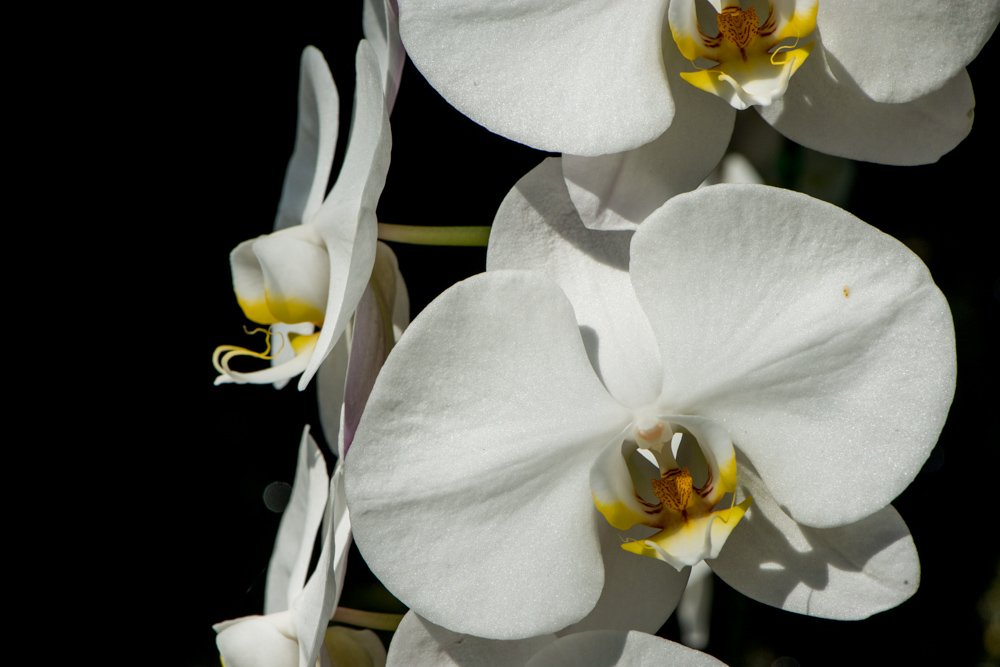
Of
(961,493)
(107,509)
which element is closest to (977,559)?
(961,493)

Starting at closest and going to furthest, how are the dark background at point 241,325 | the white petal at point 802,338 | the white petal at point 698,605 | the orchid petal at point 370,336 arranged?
the white petal at point 802,338 < the orchid petal at point 370,336 < the white petal at point 698,605 < the dark background at point 241,325

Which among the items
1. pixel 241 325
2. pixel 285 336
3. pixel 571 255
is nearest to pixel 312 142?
pixel 285 336

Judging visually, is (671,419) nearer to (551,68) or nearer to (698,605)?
(551,68)

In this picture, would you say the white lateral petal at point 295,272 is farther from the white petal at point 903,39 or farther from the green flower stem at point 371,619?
the white petal at point 903,39

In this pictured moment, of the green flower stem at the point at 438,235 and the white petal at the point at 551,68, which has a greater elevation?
the white petal at the point at 551,68

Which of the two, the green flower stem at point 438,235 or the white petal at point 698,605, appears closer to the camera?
the green flower stem at point 438,235

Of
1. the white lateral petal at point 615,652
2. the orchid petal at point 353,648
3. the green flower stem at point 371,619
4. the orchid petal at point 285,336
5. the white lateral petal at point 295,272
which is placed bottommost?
the orchid petal at point 353,648

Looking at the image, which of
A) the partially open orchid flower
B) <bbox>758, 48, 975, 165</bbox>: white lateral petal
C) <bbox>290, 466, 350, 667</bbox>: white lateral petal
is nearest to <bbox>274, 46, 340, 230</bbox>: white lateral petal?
the partially open orchid flower

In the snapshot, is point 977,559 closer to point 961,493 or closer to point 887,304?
point 961,493

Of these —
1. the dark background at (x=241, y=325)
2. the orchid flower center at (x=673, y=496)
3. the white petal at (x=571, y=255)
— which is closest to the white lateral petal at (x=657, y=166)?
the white petal at (x=571, y=255)
